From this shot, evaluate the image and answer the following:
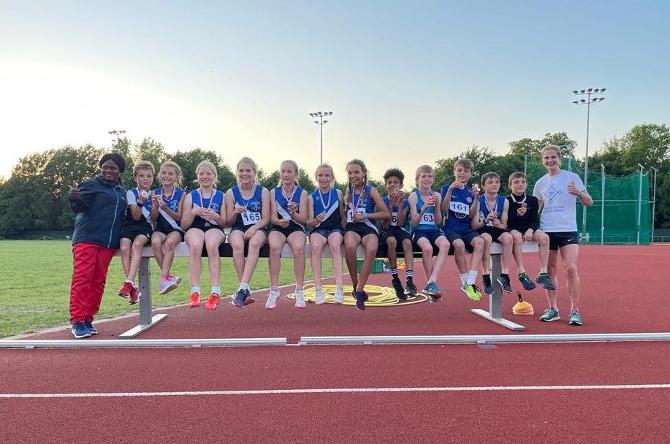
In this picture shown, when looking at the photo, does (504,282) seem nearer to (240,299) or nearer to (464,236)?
(464,236)

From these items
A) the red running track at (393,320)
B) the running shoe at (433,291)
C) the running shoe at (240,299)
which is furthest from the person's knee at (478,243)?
the running shoe at (240,299)

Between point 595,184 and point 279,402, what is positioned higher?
point 595,184

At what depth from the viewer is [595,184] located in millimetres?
30625

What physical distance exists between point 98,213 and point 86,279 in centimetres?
77

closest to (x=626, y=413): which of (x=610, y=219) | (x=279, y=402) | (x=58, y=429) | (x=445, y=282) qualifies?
(x=279, y=402)

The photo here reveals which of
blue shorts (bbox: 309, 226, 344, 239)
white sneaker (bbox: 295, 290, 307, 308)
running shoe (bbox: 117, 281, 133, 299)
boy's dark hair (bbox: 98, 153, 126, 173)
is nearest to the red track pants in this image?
running shoe (bbox: 117, 281, 133, 299)

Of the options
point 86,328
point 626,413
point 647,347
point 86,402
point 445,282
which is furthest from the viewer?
point 445,282

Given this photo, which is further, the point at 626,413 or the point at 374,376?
the point at 374,376

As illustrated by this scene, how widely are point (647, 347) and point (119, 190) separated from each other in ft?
20.5

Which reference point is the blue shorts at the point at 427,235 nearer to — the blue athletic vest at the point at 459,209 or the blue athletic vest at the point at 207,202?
the blue athletic vest at the point at 459,209

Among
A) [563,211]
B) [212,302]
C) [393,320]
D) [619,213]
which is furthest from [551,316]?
[619,213]

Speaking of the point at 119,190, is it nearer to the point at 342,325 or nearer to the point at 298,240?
the point at 298,240

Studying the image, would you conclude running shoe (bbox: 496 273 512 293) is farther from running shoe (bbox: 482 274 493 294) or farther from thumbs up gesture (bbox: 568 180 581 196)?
thumbs up gesture (bbox: 568 180 581 196)

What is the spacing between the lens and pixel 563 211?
19.0 feet
